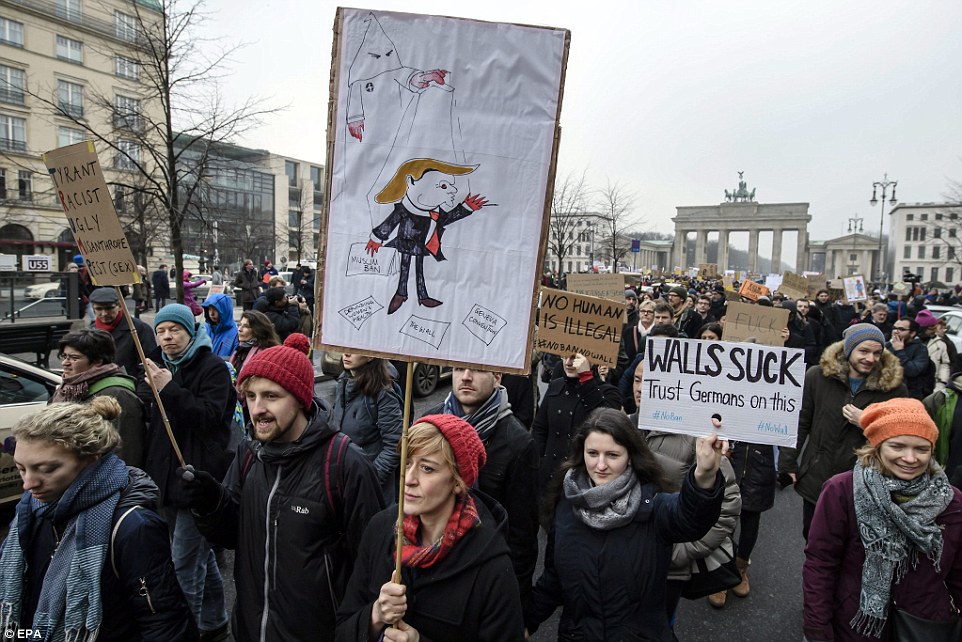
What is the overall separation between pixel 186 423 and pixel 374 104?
2530 mm

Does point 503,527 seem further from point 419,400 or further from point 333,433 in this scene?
point 419,400

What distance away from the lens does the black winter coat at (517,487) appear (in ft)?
9.15

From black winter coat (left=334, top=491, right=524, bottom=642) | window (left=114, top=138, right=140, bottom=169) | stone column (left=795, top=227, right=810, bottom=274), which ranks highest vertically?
stone column (left=795, top=227, right=810, bottom=274)

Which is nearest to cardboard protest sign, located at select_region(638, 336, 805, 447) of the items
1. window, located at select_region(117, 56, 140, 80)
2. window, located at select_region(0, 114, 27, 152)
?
window, located at select_region(117, 56, 140, 80)

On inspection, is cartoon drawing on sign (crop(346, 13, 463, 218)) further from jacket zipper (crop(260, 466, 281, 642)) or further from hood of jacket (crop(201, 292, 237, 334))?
hood of jacket (crop(201, 292, 237, 334))

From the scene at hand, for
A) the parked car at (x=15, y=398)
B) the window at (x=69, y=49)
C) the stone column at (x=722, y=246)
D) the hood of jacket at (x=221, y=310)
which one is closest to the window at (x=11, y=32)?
the window at (x=69, y=49)

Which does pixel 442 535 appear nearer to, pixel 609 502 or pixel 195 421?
pixel 609 502

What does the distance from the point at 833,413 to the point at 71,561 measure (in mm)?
4623

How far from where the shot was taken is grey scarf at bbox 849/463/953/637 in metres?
2.44

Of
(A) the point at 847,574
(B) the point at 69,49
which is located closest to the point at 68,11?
(B) the point at 69,49

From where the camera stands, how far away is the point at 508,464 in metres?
2.93

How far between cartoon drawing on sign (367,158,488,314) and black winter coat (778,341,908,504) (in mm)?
3210

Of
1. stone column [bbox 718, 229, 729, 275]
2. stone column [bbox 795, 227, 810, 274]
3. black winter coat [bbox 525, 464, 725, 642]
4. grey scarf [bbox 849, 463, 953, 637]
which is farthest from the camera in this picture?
stone column [bbox 718, 229, 729, 275]

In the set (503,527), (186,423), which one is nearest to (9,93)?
(186,423)
